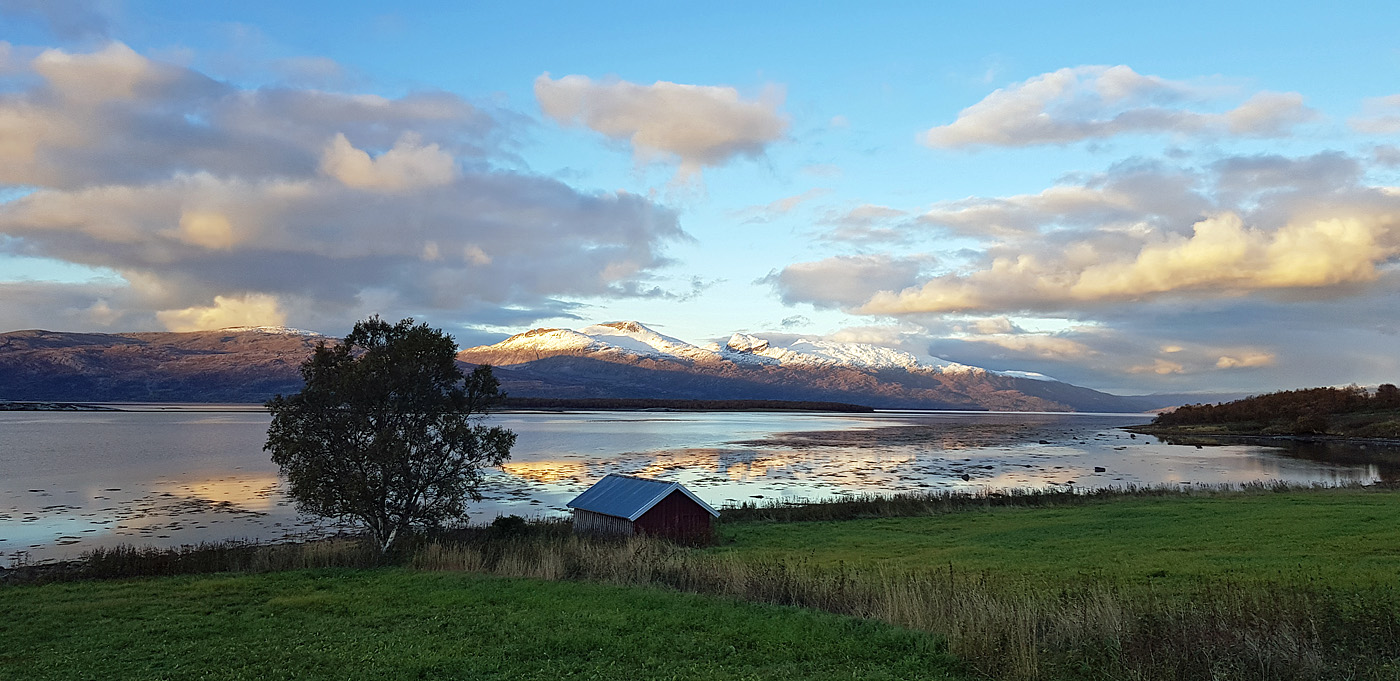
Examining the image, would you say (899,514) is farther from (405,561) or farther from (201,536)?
(201,536)

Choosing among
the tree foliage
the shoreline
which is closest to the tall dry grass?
the tree foliage

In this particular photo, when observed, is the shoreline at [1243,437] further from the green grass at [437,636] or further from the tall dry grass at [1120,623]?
the green grass at [437,636]

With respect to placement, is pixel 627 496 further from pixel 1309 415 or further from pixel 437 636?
pixel 1309 415

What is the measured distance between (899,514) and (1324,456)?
266ft

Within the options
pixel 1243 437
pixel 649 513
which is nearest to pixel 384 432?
pixel 649 513

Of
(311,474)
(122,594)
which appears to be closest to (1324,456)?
(311,474)

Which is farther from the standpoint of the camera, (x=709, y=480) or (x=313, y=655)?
(x=709, y=480)

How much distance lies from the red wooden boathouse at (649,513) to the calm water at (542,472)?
1316cm

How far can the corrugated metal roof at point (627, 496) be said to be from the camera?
1276 inches

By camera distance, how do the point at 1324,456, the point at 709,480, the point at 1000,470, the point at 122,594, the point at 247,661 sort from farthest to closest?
1. the point at 1324,456
2. the point at 1000,470
3. the point at 709,480
4. the point at 122,594
5. the point at 247,661

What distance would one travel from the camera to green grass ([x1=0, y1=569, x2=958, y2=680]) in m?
13.2

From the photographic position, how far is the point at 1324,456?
94.9 meters

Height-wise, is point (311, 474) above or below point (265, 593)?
above

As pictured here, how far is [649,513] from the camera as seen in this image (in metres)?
32.3
